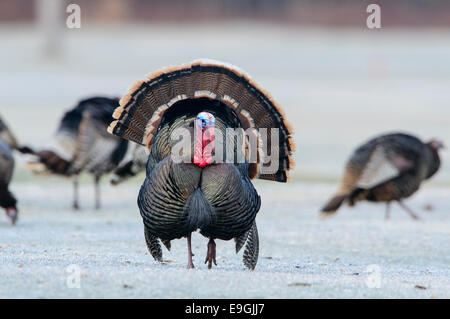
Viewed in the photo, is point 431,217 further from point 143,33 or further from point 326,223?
point 143,33

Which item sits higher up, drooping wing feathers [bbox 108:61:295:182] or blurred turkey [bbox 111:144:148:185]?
drooping wing feathers [bbox 108:61:295:182]

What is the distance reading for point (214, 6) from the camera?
96.1ft

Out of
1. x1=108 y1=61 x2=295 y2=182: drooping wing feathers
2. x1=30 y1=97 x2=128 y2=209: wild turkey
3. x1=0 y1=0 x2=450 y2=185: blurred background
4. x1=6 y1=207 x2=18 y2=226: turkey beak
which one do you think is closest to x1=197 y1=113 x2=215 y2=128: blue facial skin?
x1=108 y1=61 x2=295 y2=182: drooping wing feathers

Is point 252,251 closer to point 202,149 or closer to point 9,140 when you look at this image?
point 202,149

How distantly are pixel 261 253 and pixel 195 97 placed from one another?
1.60 m

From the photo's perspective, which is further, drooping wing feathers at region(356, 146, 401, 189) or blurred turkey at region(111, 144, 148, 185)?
drooping wing feathers at region(356, 146, 401, 189)

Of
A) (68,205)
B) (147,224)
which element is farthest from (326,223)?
(147,224)

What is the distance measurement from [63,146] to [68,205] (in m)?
0.59

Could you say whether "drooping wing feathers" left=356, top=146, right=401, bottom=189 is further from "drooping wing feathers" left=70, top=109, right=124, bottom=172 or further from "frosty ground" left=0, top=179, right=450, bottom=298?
"drooping wing feathers" left=70, top=109, right=124, bottom=172

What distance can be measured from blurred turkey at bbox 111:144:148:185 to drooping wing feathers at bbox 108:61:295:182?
242 cm

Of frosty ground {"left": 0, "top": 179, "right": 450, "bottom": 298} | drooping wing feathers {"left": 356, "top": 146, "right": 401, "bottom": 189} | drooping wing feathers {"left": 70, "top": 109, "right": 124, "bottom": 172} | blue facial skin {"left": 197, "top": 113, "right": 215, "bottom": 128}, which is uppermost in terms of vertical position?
blue facial skin {"left": 197, "top": 113, "right": 215, "bottom": 128}

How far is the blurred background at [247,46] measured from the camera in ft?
76.0

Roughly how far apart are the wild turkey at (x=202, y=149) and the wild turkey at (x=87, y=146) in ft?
9.96

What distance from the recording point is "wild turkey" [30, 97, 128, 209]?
9188 mm
